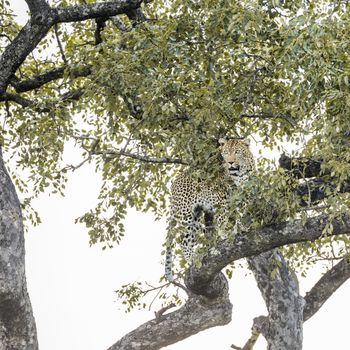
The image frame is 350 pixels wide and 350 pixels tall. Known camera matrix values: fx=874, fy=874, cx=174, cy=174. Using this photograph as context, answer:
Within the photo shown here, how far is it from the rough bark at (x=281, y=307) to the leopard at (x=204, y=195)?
3.06 ft

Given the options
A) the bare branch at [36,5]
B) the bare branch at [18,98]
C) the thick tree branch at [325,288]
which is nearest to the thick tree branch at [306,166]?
the thick tree branch at [325,288]

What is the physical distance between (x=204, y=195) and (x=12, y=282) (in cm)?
302

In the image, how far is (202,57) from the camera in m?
9.62

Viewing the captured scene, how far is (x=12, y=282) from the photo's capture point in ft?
31.5

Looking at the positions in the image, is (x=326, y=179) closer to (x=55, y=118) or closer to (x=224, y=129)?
(x=224, y=129)

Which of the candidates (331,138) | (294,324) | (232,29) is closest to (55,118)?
(232,29)

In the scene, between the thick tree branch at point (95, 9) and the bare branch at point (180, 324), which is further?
the bare branch at point (180, 324)

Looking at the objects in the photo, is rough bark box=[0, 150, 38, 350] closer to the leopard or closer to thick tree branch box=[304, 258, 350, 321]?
the leopard

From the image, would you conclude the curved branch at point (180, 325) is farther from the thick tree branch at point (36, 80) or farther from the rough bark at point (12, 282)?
the thick tree branch at point (36, 80)

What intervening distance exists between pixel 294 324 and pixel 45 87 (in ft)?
16.5

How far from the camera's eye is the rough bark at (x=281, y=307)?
11953mm

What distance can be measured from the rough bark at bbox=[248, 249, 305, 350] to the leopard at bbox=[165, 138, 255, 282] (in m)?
0.93

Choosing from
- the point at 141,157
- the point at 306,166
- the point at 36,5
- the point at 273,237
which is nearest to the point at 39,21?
the point at 36,5

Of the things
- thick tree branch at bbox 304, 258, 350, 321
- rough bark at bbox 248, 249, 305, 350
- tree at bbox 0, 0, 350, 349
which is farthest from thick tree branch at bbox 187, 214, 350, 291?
thick tree branch at bbox 304, 258, 350, 321
